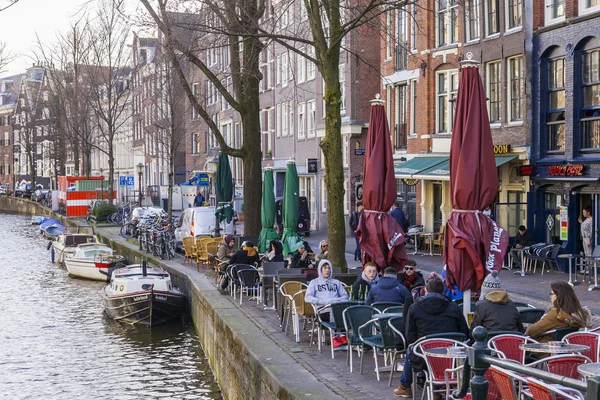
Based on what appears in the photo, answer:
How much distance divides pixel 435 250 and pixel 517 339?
20.6m

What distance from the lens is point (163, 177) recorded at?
7544cm

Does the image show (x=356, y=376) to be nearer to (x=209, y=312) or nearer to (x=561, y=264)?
(x=209, y=312)

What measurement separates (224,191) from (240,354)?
647 inches

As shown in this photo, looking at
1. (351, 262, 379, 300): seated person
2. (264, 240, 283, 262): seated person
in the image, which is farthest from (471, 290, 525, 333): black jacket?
(264, 240, 283, 262): seated person

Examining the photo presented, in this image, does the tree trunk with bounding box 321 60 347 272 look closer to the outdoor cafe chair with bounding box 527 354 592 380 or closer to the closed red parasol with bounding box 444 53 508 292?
the closed red parasol with bounding box 444 53 508 292

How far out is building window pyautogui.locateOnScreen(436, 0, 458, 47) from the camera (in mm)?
29102

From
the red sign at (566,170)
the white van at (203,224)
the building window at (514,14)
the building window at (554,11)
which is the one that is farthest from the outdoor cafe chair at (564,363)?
the white van at (203,224)

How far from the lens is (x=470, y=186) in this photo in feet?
39.3

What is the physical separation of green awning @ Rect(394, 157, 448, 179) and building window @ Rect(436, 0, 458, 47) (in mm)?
3750

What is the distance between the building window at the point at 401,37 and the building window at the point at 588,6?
9.84 m

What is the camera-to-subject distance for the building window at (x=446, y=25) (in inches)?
1146

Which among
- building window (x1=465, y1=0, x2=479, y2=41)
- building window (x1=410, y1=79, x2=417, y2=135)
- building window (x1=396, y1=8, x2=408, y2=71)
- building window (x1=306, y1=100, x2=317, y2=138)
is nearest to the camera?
building window (x1=465, y1=0, x2=479, y2=41)

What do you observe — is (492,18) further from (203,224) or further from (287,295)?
(287,295)

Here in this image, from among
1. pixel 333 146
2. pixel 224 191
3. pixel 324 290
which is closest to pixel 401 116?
pixel 224 191
